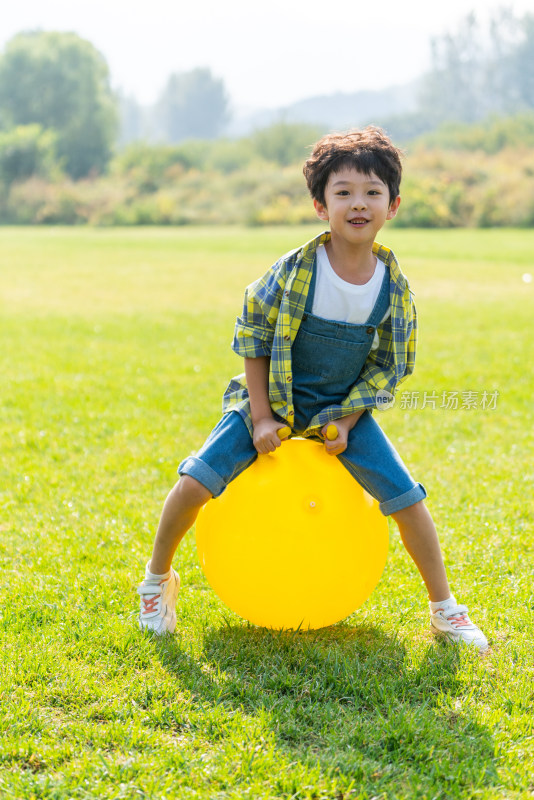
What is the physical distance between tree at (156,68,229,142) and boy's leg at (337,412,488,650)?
440 ft

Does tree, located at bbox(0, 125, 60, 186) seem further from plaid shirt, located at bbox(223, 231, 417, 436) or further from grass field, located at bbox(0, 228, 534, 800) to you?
plaid shirt, located at bbox(223, 231, 417, 436)

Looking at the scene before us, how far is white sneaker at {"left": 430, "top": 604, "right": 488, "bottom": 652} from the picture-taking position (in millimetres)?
2809

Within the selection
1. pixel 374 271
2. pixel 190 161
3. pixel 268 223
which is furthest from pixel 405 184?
pixel 374 271

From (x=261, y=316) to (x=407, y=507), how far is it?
2.69 ft

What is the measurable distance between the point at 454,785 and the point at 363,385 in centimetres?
129

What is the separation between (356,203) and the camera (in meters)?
2.67

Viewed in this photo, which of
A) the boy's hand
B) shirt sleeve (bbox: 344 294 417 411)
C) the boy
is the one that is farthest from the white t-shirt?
the boy's hand

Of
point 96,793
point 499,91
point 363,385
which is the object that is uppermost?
point 499,91

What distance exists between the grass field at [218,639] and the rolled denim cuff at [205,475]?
0.56 metres

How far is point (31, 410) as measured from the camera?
5.75m

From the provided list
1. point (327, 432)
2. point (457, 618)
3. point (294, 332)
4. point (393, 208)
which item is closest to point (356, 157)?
point (393, 208)

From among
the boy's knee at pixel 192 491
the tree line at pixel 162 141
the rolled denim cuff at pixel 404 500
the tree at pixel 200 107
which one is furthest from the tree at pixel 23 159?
the tree at pixel 200 107

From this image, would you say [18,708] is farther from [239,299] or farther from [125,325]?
[239,299]

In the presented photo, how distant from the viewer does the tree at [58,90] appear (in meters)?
52.4
